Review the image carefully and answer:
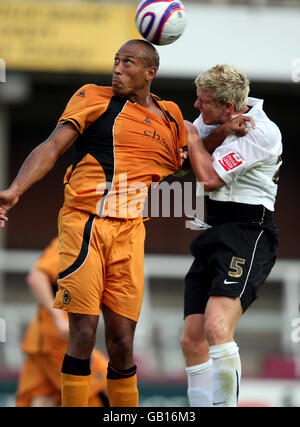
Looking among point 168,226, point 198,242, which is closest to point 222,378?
point 198,242

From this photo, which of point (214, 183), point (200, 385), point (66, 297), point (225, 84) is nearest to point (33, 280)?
point (66, 297)

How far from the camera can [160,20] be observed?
5594 mm

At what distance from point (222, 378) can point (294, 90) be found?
37.7ft

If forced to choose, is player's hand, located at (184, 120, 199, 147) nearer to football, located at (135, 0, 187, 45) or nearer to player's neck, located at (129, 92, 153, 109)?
player's neck, located at (129, 92, 153, 109)

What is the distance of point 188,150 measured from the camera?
19.0 feet

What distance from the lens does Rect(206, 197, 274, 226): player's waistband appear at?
5.65 metres

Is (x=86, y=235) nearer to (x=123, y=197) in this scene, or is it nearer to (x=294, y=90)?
(x=123, y=197)

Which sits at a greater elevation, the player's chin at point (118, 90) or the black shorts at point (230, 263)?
the player's chin at point (118, 90)

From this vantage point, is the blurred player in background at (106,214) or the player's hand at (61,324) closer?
the blurred player in background at (106,214)

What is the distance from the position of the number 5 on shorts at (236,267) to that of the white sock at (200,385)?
0.76m

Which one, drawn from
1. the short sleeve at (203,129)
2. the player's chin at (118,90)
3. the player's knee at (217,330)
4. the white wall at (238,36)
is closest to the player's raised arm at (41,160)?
the player's chin at (118,90)

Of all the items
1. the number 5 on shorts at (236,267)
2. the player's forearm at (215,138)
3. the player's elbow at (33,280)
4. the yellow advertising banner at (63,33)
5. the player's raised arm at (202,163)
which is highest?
the yellow advertising banner at (63,33)

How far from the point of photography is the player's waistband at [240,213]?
18.5 ft

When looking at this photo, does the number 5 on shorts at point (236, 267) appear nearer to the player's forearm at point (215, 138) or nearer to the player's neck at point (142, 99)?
the player's forearm at point (215, 138)
